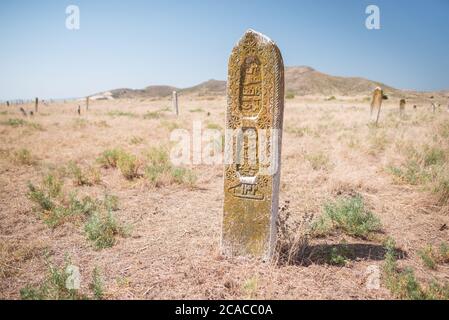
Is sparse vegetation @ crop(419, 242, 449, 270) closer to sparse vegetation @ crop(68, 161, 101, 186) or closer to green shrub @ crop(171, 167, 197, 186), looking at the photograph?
green shrub @ crop(171, 167, 197, 186)

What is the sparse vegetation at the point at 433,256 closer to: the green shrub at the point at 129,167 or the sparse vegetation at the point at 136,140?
the green shrub at the point at 129,167

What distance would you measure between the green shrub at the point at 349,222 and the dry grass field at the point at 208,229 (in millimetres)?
19

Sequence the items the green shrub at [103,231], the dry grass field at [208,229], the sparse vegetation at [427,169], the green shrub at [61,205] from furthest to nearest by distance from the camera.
→ the sparse vegetation at [427,169] → the green shrub at [61,205] → the green shrub at [103,231] → the dry grass field at [208,229]

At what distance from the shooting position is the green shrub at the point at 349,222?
4504 mm

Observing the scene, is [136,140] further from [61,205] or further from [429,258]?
[429,258]

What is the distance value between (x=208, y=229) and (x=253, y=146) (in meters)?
1.75

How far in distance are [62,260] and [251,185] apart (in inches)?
96.8

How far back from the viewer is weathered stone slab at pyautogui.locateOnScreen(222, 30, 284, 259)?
3.45 metres

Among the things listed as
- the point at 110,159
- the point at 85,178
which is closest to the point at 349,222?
the point at 85,178

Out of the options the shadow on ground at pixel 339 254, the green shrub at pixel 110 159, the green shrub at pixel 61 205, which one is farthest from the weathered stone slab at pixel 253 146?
the green shrub at pixel 110 159

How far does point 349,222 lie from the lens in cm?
464

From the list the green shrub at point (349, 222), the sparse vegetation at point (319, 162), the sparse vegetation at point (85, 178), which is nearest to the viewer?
the green shrub at point (349, 222)
